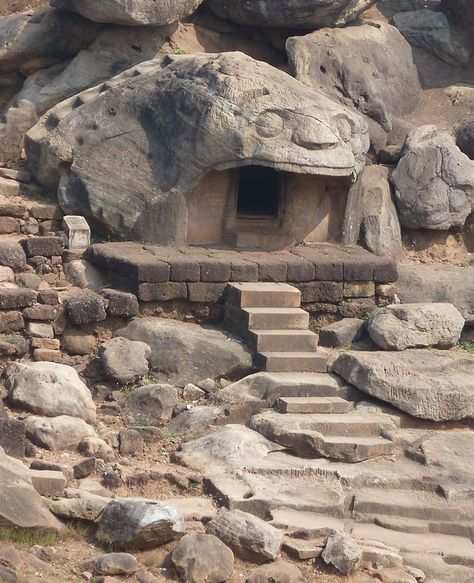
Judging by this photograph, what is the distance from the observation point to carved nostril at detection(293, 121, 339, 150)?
47.8ft

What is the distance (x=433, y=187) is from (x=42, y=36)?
536 cm

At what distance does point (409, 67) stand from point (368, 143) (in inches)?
112

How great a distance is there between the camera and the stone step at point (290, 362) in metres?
13.0

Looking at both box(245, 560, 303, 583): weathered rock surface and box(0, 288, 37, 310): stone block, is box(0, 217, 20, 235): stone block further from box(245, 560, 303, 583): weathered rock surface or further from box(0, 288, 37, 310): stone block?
box(245, 560, 303, 583): weathered rock surface

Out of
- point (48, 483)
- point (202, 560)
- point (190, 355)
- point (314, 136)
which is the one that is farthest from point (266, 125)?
point (202, 560)

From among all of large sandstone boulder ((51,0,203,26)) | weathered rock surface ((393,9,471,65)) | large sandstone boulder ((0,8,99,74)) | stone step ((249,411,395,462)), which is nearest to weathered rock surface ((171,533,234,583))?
stone step ((249,411,395,462))

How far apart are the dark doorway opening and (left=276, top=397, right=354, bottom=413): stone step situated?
371 centimetres

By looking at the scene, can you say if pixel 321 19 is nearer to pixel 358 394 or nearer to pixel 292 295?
pixel 292 295

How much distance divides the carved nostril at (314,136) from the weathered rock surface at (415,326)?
1972mm

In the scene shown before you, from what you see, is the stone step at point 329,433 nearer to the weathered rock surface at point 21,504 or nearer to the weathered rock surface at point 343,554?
the weathered rock surface at point 343,554

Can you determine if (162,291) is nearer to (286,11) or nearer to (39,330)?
(39,330)

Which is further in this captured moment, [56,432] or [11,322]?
[11,322]

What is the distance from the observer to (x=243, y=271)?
14070 millimetres

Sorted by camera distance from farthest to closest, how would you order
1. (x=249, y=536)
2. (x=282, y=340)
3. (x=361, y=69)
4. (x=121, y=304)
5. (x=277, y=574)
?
(x=361, y=69), (x=121, y=304), (x=282, y=340), (x=249, y=536), (x=277, y=574)
